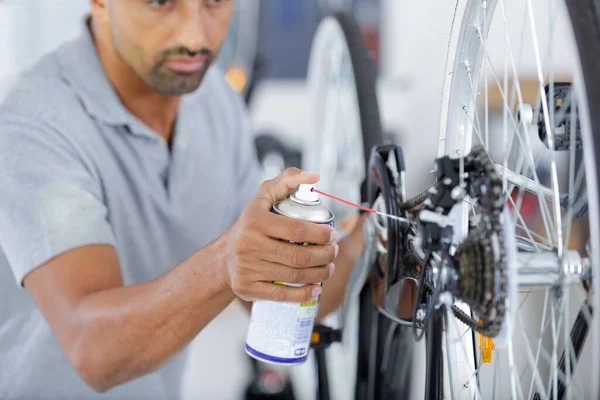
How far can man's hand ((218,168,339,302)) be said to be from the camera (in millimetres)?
592

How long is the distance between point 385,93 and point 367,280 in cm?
209

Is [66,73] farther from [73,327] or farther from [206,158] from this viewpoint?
[73,327]

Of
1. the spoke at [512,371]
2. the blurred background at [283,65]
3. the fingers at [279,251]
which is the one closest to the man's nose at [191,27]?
the fingers at [279,251]

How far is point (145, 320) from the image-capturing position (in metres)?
0.71

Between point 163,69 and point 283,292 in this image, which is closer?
point 283,292

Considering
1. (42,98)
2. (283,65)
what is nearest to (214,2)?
(42,98)

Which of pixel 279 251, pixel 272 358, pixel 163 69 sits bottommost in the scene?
pixel 272 358

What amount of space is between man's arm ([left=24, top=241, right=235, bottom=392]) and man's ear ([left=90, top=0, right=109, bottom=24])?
35cm

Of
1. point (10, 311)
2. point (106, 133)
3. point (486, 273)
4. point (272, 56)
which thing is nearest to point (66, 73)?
point (106, 133)

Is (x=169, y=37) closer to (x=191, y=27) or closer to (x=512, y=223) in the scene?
(x=191, y=27)

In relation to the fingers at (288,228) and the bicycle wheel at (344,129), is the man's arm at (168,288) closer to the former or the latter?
the fingers at (288,228)

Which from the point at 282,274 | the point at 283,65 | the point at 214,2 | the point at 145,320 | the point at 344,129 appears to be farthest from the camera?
the point at 283,65

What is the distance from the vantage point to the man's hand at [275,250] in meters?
0.59

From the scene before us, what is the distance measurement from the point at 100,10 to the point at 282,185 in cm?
51
